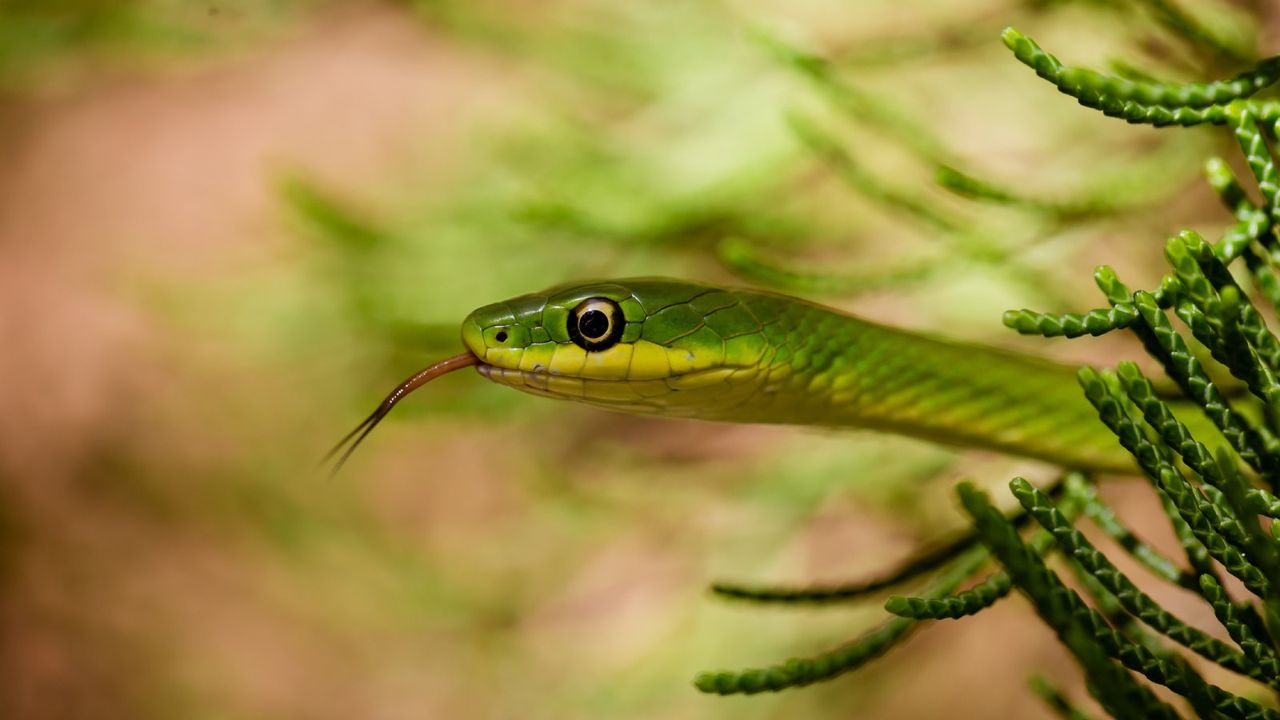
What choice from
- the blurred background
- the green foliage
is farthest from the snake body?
the green foliage

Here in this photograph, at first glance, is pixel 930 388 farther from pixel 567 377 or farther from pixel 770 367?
pixel 567 377

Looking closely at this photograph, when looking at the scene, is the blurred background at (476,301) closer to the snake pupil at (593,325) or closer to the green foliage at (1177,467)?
the snake pupil at (593,325)

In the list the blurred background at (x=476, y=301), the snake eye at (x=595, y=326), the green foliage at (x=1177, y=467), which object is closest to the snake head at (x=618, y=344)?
the snake eye at (x=595, y=326)

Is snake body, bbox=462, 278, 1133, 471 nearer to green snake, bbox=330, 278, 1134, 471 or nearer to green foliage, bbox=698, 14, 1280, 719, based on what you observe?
green snake, bbox=330, 278, 1134, 471

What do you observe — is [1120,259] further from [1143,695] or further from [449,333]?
[1143,695]

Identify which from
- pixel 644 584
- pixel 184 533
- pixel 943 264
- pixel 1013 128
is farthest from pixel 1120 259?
pixel 184 533

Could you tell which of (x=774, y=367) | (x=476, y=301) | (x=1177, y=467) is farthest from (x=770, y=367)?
(x=476, y=301)
